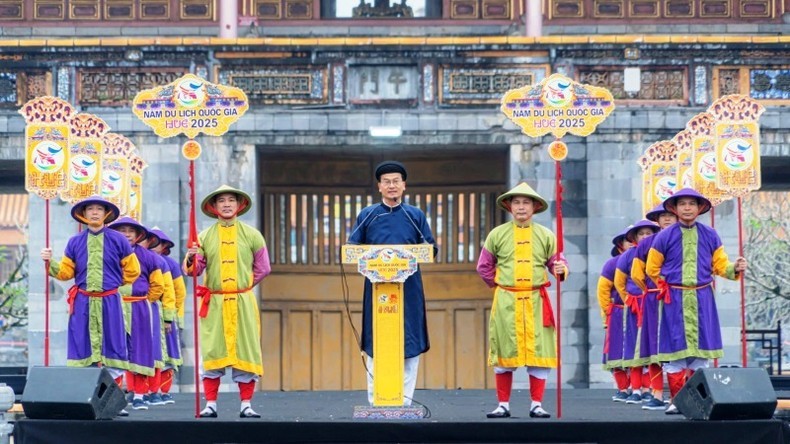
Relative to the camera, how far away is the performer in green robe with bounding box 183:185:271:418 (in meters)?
12.1

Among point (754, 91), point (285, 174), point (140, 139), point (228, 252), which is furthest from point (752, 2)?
point (228, 252)

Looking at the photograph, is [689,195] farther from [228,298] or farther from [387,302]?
[228,298]

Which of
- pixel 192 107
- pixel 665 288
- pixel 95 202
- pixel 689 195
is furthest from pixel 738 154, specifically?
pixel 95 202

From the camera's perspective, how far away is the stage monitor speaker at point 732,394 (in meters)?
11.2

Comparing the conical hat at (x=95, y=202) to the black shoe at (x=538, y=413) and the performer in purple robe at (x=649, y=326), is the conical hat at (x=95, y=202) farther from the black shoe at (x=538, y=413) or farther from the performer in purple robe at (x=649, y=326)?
the performer in purple robe at (x=649, y=326)

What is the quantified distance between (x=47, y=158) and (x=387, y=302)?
4132 mm

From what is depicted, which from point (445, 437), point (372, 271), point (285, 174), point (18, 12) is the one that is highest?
point (18, 12)

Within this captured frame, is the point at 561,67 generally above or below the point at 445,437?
above

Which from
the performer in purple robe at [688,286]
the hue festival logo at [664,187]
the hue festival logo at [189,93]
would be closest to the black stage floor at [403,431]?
the performer in purple robe at [688,286]

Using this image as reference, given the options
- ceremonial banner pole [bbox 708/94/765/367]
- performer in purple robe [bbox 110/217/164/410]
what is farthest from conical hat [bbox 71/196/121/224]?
ceremonial banner pole [bbox 708/94/765/367]

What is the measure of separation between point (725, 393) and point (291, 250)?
10292 millimetres

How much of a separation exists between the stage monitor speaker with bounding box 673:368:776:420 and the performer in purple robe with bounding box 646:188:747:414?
1.02 m

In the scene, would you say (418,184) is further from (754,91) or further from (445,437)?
(445,437)

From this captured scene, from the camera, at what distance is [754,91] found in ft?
61.0
